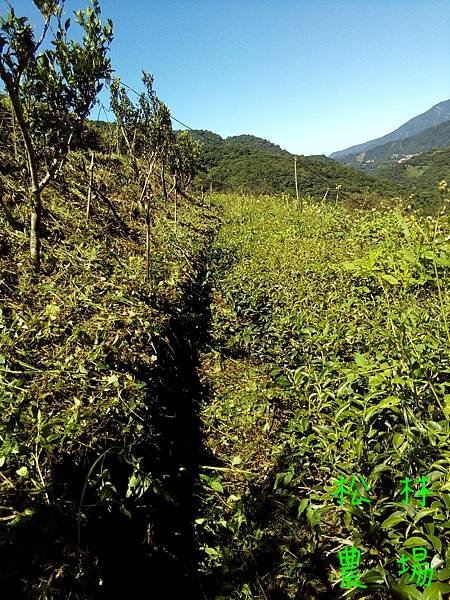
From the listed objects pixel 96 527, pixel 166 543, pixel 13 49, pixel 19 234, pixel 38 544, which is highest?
pixel 13 49

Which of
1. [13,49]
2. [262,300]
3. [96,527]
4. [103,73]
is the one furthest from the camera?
[262,300]

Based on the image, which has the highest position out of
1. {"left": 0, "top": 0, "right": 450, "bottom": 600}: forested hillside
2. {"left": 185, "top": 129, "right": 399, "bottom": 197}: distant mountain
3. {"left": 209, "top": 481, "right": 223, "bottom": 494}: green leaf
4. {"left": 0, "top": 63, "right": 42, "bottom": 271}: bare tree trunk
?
{"left": 185, "top": 129, "right": 399, "bottom": 197}: distant mountain

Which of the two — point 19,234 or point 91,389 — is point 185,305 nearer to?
point 19,234

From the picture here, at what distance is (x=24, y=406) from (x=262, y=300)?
360cm

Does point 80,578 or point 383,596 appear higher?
point 80,578

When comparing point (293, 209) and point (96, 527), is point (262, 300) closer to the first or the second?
point (96, 527)

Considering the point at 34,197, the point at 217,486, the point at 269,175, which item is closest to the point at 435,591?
the point at 217,486

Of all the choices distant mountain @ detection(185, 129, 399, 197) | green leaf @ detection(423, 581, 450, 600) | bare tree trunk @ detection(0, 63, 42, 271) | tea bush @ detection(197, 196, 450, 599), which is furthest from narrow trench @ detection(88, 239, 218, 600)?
distant mountain @ detection(185, 129, 399, 197)

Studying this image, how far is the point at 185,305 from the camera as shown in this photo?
18.2ft

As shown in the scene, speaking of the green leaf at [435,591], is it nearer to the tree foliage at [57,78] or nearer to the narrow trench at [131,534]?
the narrow trench at [131,534]

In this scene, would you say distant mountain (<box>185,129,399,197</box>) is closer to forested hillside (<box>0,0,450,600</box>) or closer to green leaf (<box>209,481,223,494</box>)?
forested hillside (<box>0,0,450,600</box>)

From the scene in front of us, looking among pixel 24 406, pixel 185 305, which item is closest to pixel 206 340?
pixel 185 305

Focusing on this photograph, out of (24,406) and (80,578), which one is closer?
(80,578)

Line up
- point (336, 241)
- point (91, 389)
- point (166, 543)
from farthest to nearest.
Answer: point (336, 241) → point (91, 389) → point (166, 543)
